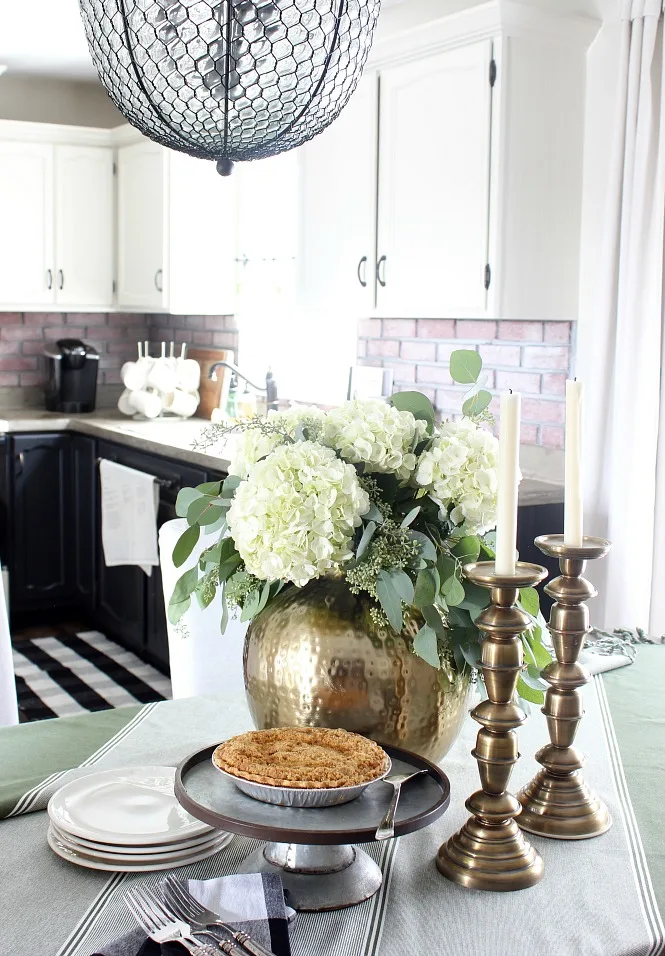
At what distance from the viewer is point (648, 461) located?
2.72 meters

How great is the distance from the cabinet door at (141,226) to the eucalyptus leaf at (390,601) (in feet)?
11.6

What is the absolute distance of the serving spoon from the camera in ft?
2.87

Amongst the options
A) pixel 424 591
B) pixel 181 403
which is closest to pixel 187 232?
pixel 181 403

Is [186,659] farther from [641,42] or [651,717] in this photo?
[641,42]

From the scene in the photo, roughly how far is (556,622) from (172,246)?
3582 mm

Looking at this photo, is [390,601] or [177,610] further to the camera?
[177,610]

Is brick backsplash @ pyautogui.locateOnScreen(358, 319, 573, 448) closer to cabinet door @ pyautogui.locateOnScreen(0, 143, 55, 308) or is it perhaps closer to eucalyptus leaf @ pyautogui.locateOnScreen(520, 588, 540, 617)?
eucalyptus leaf @ pyautogui.locateOnScreen(520, 588, 540, 617)

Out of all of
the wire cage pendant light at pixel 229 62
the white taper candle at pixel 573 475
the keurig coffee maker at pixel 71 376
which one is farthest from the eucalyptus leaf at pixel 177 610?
the keurig coffee maker at pixel 71 376

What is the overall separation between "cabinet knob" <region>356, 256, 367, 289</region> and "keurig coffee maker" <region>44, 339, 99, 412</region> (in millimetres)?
1967

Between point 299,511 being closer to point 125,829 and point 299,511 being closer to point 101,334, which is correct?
point 125,829

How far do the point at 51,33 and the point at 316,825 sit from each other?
12.8 feet

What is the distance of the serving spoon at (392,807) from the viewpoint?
2.87 feet

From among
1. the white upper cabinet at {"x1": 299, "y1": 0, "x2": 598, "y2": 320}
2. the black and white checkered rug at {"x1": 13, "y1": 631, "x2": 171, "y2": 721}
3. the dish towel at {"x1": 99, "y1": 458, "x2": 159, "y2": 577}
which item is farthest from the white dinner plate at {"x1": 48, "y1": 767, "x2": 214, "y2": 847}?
the dish towel at {"x1": 99, "y1": 458, "x2": 159, "y2": 577}

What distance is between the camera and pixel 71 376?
4820mm
